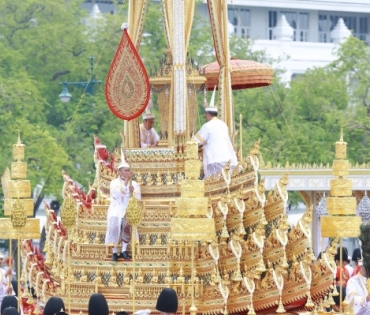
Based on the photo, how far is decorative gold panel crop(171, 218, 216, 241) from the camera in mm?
22750

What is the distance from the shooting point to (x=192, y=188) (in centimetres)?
2281

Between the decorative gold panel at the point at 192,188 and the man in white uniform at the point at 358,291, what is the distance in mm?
2767

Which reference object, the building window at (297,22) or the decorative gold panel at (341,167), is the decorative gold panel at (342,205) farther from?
the building window at (297,22)

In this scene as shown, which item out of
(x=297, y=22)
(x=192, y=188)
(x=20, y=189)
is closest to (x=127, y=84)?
(x=20, y=189)

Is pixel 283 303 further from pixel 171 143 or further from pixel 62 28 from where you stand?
pixel 62 28

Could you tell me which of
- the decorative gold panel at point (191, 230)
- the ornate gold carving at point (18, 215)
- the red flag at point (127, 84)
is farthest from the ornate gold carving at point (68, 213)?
the decorative gold panel at point (191, 230)

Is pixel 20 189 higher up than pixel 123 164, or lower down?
lower down

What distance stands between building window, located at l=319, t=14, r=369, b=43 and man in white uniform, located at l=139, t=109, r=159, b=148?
59.1m

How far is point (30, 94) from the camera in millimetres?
45625

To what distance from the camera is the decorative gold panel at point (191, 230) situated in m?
22.8

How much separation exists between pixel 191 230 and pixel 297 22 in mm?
64559

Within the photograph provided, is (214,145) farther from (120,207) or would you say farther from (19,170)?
(19,170)

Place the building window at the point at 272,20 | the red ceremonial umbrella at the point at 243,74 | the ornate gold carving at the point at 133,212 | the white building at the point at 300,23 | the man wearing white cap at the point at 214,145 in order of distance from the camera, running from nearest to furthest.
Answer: the ornate gold carving at the point at 133,212, the man wearing white cap at the point at 214,145, the red ceremonial umbrella at the point at 243,74, the white building at the point at 300,23, the building window at the point at 272,20

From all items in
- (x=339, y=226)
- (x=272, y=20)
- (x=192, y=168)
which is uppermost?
(x=272, y=20)
